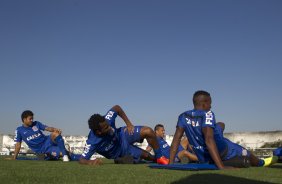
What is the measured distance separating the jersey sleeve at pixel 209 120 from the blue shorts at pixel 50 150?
6112 millimetres

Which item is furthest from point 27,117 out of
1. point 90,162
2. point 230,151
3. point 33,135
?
point 230,151

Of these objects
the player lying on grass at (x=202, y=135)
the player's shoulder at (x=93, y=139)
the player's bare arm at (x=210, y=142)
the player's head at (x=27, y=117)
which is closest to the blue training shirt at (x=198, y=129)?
the player lying on grass at (x=202, y=135)

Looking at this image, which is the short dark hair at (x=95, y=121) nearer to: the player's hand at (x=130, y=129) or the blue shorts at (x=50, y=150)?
the player's hand at (x=130, y=129)

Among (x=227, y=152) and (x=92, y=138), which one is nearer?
(x=227, y=152)

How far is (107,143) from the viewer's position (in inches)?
299

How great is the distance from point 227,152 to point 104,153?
3.12 m

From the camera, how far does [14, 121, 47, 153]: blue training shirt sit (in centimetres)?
1071

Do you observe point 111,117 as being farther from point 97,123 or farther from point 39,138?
point 39,138

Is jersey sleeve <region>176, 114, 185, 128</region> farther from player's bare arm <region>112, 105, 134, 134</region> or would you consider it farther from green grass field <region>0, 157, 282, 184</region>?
player's bare arm <region>112, 105, 134, 134</region>

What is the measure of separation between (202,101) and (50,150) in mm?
6134

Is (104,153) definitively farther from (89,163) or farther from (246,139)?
(246,139)

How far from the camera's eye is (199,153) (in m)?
5.92

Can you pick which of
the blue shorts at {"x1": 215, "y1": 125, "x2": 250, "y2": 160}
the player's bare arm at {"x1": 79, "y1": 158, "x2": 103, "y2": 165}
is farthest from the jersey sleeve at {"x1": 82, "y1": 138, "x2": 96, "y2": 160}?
the blue shorts at {"x1": 215, "y1": 125, "x2": 250, "y2": 160}

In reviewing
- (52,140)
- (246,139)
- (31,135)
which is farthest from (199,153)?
(246,139)
